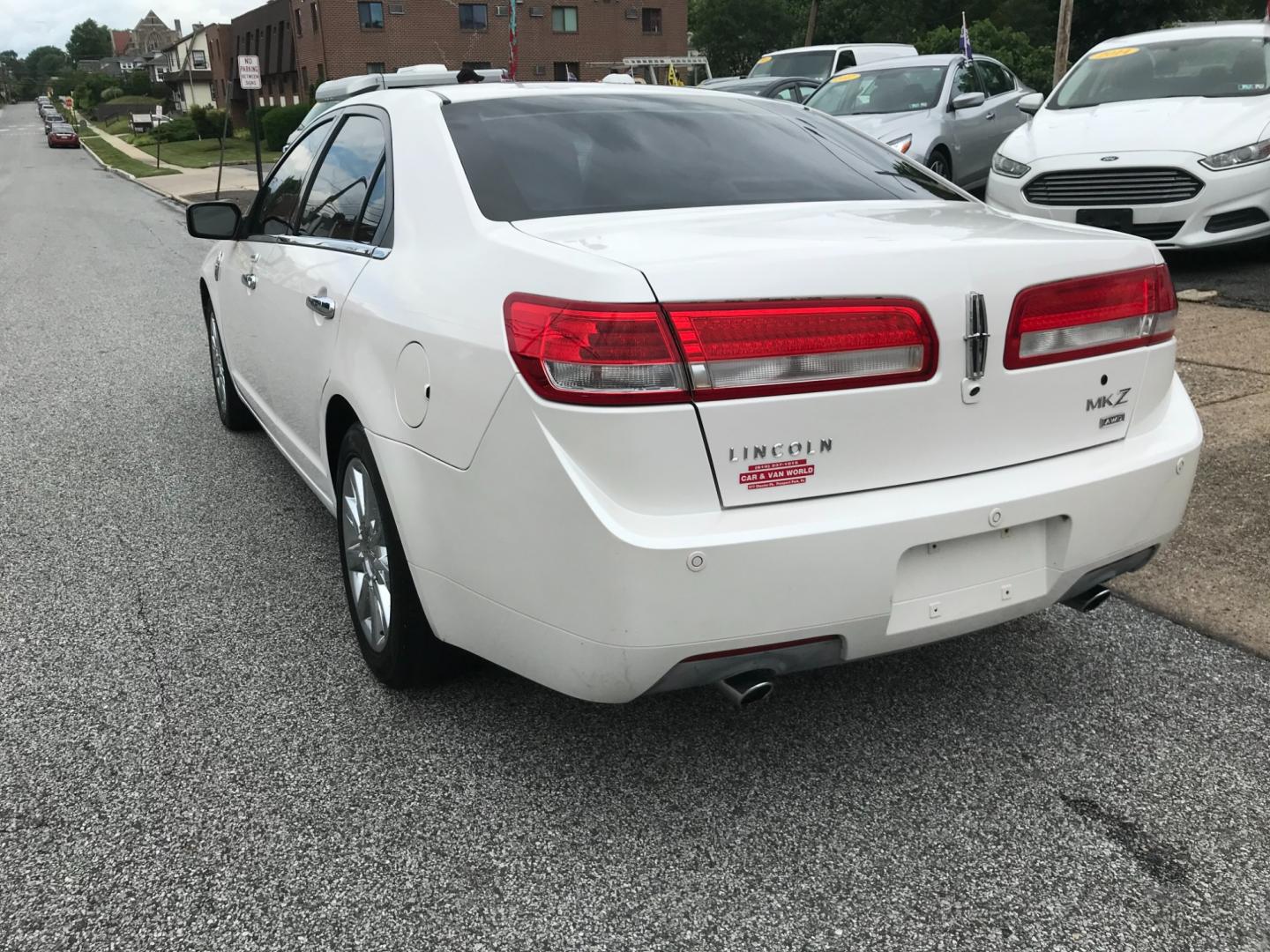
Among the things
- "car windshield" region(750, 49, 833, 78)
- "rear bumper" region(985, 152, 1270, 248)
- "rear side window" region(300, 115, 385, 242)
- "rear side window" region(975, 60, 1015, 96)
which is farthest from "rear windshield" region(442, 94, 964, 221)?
"car windshield" region(750, 49, 833, 78)

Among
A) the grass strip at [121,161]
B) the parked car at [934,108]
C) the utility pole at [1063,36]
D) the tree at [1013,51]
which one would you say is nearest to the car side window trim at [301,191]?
the parked car at [934,108]

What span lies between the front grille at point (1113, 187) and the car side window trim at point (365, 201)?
612 centimetres

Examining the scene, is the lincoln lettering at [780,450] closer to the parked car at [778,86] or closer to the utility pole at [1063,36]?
the parked car at [778,86]

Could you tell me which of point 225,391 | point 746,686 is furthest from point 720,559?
point 225,391

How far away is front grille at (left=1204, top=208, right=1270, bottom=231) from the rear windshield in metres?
5.48

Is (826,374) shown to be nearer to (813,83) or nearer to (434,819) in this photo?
(434,819)

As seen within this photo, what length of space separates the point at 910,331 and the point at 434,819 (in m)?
1.53

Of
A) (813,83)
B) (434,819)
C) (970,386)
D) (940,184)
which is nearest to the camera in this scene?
(970,386)

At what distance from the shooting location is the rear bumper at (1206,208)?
7832 mm

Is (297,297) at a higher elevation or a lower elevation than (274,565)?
higher

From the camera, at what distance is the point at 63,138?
63.9 meters

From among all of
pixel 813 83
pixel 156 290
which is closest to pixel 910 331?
pixel 156 290

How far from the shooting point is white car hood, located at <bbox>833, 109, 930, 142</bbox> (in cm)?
1090

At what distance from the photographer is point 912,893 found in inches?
91.0
